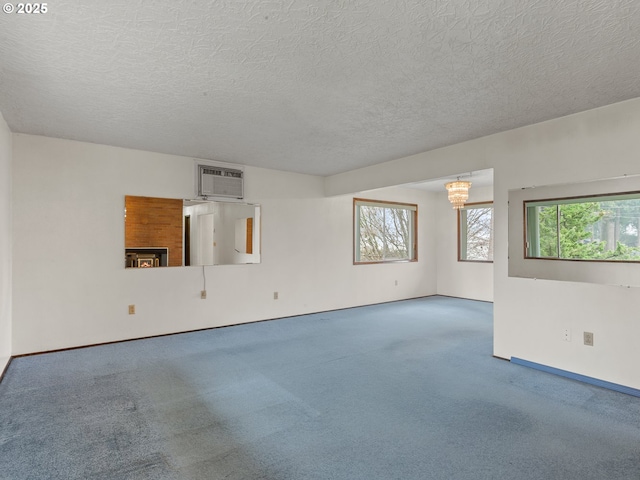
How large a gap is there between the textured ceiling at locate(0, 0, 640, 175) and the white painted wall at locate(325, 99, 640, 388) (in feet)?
0.69

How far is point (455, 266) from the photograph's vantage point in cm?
736

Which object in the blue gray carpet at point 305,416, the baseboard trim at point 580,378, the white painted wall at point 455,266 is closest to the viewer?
the blue gray carpet at point 305,416

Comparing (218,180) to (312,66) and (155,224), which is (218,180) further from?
(312,66)

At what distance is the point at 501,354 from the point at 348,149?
9.25 feet

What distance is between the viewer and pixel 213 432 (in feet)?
7.00

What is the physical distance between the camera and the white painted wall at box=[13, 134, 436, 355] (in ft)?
12.0

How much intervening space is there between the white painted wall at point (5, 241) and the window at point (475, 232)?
23.2ft

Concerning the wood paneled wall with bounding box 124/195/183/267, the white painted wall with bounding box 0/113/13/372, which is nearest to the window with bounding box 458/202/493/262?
the wood paneled wall with bounding box 124/195/183/267

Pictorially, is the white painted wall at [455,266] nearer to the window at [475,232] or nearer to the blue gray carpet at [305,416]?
the window at [475,232]

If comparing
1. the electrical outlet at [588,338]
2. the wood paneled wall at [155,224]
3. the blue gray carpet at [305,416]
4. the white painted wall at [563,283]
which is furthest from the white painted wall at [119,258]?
the electrical outlet at [588,338]

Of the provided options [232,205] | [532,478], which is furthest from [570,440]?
[232,205]

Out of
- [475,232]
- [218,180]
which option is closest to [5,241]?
[218,180]

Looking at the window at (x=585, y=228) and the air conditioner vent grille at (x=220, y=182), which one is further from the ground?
the air conditioner vent grille at (x=220, y=182)

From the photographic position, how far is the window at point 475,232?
22.6 feet
